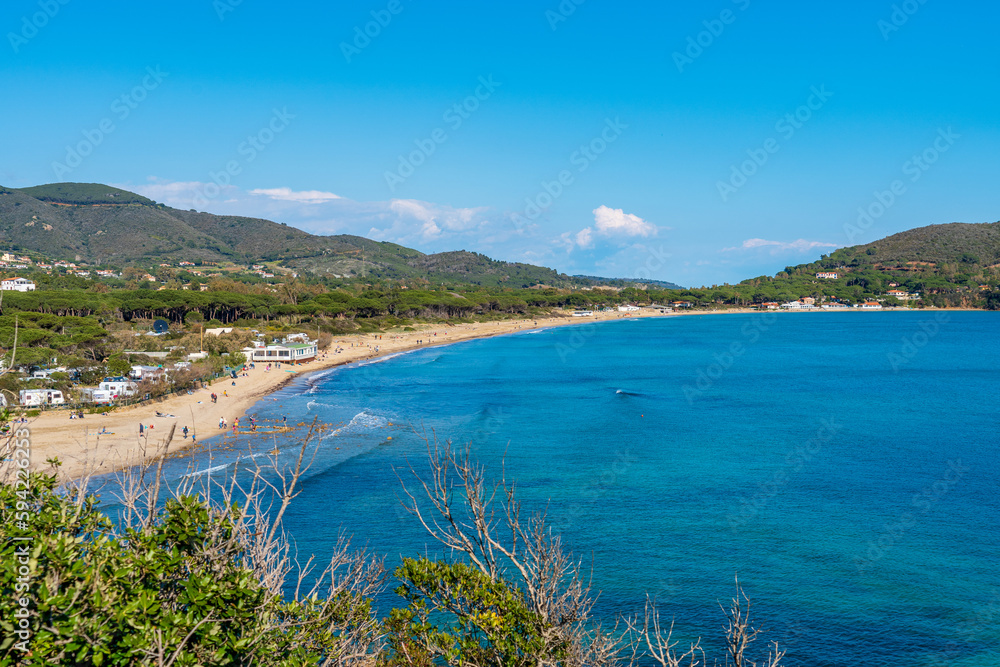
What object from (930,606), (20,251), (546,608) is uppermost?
(20,251)

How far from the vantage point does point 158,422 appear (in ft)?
120

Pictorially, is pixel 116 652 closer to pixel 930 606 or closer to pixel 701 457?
pixel 930 606

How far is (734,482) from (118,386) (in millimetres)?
36198

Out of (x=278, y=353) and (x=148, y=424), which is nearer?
(x=148, y=424)

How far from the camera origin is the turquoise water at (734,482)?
17500 mm

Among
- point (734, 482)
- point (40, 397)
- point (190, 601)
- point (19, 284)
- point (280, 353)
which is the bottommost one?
point (734, 482)

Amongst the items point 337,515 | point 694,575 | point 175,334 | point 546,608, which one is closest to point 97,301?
point 175,334

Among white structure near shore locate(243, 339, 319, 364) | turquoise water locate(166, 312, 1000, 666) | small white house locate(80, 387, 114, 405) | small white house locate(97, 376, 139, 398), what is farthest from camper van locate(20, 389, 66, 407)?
white structure near shore locate(243, 339, 319, 364)

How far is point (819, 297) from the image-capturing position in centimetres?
19338

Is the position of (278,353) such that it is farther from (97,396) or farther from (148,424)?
(148,424)

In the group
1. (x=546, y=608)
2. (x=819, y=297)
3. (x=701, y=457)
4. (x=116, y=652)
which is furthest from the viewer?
(x=819, y=297)

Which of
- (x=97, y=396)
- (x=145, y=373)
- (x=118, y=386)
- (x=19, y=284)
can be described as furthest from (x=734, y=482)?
(x=19, y=284)

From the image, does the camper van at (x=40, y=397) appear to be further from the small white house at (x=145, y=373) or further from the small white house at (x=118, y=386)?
the small white house at (x=145, y=373)

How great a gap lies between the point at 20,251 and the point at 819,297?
705 feet
